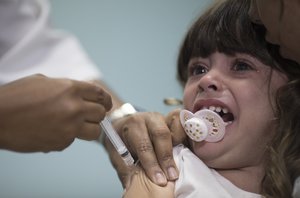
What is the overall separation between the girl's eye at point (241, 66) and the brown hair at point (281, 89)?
0.09 feet

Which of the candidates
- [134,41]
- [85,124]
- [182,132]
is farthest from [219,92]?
[134,41]

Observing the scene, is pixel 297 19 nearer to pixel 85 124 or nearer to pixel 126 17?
pixel 85 124

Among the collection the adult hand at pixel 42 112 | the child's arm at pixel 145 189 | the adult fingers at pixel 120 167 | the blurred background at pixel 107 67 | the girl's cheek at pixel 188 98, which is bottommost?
the blurred background at pixel 107 67

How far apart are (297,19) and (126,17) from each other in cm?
165

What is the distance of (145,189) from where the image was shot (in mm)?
929

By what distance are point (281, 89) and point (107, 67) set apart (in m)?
1.34

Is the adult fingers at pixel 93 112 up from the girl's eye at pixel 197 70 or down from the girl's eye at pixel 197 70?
up

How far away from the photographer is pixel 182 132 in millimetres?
1016

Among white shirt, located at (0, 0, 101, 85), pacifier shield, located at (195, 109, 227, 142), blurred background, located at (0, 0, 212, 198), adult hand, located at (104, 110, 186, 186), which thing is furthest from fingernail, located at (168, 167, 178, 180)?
blurred background, located at (0, 0, 212, 198)

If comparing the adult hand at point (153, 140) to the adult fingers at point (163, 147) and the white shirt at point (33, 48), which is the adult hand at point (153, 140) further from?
the white shirt at point (33, 48)

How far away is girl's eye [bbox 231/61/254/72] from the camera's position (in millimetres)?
1003

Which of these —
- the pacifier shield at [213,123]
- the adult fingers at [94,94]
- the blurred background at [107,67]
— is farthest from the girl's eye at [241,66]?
the blurred background at [107,67]

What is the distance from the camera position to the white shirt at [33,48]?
1.10m

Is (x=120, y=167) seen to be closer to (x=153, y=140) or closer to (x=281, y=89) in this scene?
(x=153, y=140)
